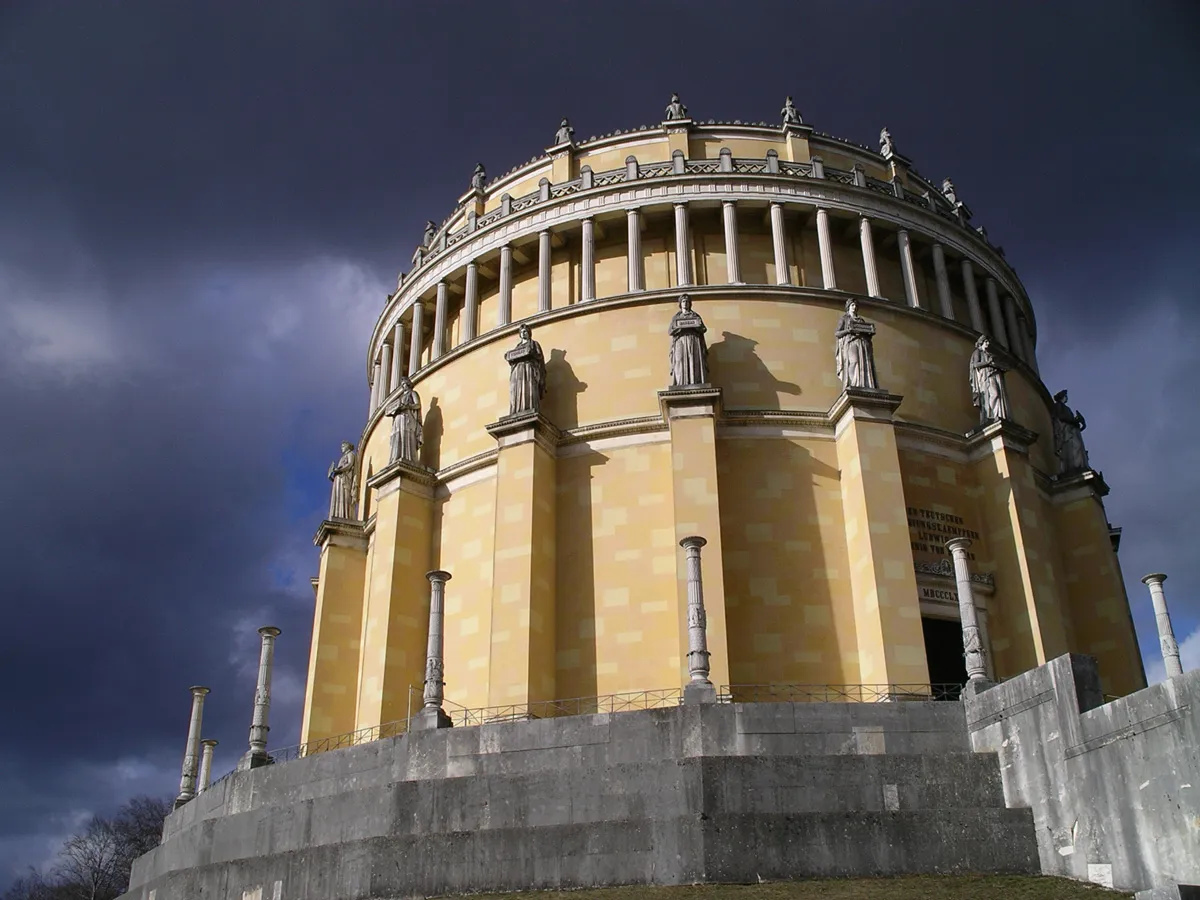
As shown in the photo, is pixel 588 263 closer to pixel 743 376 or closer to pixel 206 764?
pixel 743 376

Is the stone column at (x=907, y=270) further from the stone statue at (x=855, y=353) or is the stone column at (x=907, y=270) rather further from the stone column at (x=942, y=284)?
the stone statue at (x=855, y=353)

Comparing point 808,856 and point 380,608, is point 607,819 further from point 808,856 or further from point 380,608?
point 380,608

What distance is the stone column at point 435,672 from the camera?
896 inches

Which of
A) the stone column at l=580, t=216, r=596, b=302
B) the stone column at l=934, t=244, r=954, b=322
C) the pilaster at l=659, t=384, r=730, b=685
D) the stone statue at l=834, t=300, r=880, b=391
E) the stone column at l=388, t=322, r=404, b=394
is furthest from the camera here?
the stone column at l=388, t=322, r=404, b=394

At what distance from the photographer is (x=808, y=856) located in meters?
17.3

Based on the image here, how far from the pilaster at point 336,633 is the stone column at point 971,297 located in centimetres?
2104

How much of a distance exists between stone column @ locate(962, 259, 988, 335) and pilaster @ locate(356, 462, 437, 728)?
17.9 metres

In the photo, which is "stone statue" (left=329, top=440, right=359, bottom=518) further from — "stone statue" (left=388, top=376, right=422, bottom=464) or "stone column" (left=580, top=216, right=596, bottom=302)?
"stone column" (left=580, top=216, right=596, bottom=302)

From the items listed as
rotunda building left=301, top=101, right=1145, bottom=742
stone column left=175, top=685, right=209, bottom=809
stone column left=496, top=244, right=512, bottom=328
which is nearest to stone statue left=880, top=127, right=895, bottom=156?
rotunda building left=301, top=101, right=1145, bottom=742

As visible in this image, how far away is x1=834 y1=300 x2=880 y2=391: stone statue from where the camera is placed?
29.5 m

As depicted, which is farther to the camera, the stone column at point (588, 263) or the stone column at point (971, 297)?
the stone column at point (971, 297)

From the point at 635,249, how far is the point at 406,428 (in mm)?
8796

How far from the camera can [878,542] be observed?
26.8 metres

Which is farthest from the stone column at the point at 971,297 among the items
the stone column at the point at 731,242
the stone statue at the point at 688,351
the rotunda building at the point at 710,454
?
the stone statue at the point at 688,351
